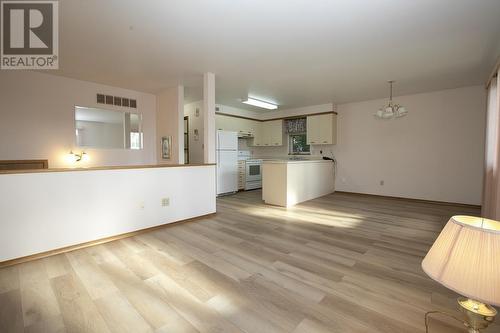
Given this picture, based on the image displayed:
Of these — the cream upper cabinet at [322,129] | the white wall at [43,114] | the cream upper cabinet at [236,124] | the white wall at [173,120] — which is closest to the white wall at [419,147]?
the cream upper cabinet at [322,129]

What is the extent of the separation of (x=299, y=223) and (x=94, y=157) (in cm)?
421

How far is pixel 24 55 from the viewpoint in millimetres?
3223

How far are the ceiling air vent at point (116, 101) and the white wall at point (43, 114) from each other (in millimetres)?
82

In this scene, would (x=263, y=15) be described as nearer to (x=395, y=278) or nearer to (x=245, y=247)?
(x=245, y=247)

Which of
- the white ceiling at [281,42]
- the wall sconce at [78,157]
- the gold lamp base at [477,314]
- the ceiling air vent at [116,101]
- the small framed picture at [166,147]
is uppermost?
the white ceiling at [281,42]

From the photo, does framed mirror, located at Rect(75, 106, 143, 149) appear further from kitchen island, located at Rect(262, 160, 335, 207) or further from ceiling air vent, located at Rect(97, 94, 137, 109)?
kitchen island, located at Rect(262, 160, 335, 207)

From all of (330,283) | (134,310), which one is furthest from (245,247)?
(134,310)

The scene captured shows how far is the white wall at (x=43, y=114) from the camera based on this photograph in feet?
12.1

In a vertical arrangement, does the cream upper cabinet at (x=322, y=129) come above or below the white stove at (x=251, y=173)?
above

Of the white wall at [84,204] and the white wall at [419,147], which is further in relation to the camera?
the white wall at [419,147]

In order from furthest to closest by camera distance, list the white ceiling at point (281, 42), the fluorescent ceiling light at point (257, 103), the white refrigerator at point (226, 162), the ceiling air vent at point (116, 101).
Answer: the white refrigerator at point (226, 162) → the fluorescent ceiling light at point (257, 103) → the ceiling air vent at point (116, 101) → the white ceiling at point (281, 42)

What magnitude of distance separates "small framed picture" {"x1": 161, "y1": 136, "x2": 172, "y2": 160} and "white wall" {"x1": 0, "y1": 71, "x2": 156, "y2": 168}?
987 mm

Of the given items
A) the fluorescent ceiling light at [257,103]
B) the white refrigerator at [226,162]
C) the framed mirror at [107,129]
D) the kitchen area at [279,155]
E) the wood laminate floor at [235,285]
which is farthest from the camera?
the white refrigerator at [226,162]

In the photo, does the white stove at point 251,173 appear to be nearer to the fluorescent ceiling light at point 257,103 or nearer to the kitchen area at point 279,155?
the kitchen area at point 279,155
